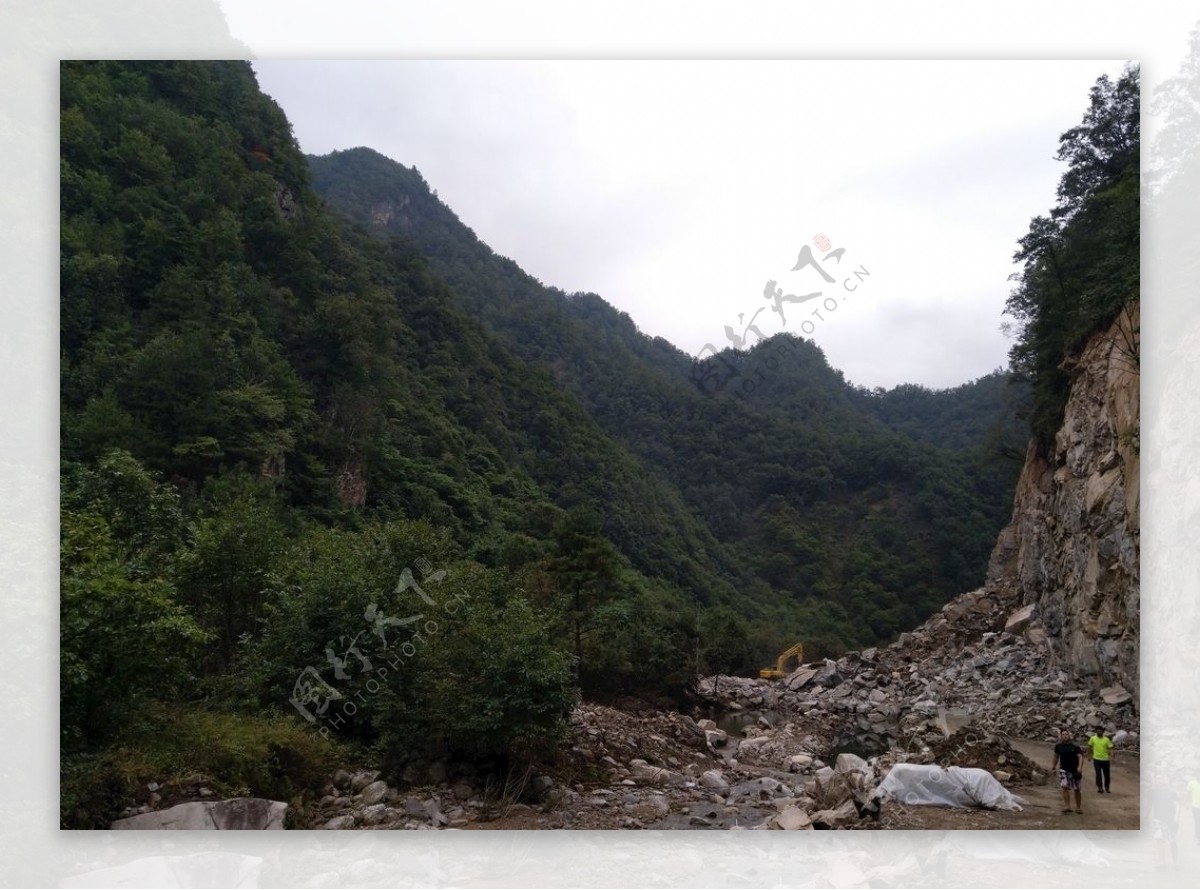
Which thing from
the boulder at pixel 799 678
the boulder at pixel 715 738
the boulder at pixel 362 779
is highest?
the boulder at pixel 362 779

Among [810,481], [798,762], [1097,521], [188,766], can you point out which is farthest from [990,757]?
[810,481]

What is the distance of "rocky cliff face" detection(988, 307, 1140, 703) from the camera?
998 centimetres

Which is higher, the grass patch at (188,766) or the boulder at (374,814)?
the grass patch at (188,766)

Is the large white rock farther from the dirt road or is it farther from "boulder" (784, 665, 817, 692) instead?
"boulder" (784, 665, 817, 692)

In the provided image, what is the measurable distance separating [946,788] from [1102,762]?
1.38 metres

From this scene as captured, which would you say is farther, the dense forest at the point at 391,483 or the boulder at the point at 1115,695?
the boulder at the point at 1115,695


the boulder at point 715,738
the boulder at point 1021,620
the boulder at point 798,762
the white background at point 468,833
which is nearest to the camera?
the white background at point 468,833

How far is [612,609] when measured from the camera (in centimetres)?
1658

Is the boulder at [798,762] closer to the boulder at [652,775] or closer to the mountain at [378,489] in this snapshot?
the boulder at [652,775]

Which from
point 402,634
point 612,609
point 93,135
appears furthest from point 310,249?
point 402,634

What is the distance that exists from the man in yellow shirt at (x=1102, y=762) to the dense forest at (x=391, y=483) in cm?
509

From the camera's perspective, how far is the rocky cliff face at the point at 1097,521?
9.98m

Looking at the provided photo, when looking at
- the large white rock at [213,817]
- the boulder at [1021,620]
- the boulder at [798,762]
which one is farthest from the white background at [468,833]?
the boulder at [1021,620]

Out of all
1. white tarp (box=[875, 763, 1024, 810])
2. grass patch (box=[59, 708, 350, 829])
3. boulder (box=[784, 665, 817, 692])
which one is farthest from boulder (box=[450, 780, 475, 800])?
boulder (box=[784, 665, 817, 692])
